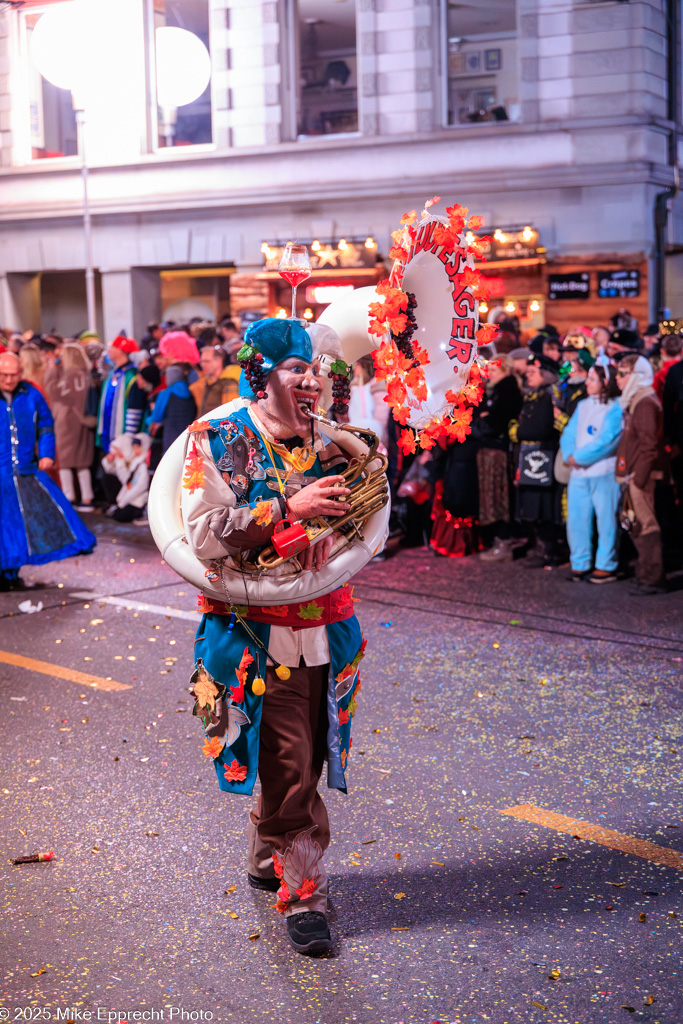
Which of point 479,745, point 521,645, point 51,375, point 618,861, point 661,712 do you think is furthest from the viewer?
point 51,375

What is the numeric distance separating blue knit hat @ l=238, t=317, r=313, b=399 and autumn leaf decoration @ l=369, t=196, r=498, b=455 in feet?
Result: 0.79

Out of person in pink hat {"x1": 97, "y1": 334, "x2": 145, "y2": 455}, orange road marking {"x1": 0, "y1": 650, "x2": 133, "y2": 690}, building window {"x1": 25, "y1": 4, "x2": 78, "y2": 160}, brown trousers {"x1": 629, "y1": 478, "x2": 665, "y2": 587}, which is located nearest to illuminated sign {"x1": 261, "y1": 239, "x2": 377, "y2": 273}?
building window {"x1": 25, "y1": 4, "x2": 78, "y2": 160}

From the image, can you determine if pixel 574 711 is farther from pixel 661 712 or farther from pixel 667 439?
pixel 667 439

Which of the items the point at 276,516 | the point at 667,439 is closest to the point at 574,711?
the point at 276,516

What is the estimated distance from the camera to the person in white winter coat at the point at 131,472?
12.8 meters

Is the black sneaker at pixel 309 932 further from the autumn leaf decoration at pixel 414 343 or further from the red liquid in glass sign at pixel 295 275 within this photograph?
the red liquid in glass sign at pixel 295 275

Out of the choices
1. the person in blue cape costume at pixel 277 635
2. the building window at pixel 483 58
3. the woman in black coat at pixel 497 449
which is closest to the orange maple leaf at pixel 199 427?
the person in blue cape costume at pixel 277 635

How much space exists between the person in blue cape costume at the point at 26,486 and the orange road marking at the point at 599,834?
5.40 meters

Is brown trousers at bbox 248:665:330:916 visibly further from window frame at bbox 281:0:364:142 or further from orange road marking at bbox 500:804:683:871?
window frame at bbox 281:0:364:142

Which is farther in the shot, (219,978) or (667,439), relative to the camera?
(667,439)

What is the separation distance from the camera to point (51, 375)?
1395cm

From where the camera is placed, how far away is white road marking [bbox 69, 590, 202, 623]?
8.24 m

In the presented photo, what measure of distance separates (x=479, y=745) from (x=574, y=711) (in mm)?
720

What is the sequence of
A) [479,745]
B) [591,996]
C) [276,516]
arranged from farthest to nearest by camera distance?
1. [479,745]
2. [276,516]
3. [591,996]
